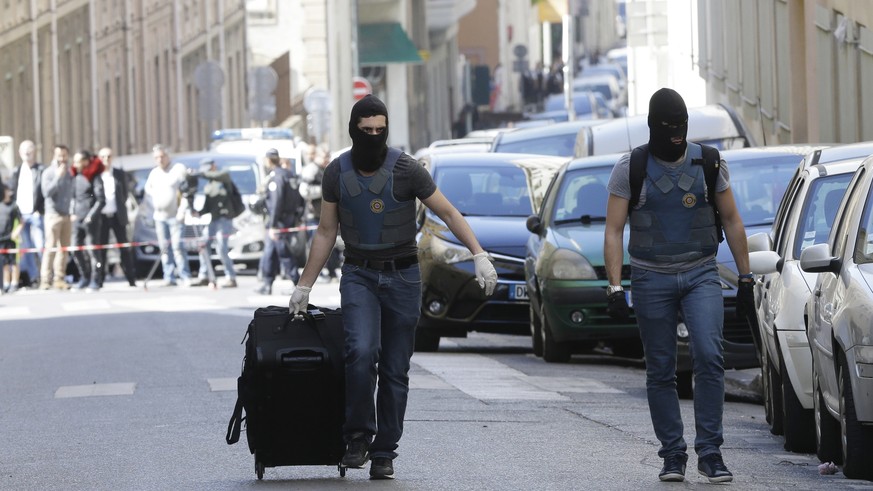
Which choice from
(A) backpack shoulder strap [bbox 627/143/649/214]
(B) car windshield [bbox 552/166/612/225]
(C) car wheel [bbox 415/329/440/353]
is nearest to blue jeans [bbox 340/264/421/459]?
(A) backpack shoulder strap [bbox 627/143/649/214]

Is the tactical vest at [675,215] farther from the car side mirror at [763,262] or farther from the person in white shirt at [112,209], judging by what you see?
the person in white shirt at [112,209]

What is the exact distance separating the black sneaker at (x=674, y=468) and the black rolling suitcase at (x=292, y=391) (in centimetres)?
134

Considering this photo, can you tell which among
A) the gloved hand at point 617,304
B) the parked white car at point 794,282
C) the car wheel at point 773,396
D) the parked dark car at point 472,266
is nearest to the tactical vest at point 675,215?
the gloved hand at point 617,304

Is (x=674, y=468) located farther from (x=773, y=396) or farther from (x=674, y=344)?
(x=773, y=396)

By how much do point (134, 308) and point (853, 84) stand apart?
8287 millimetres

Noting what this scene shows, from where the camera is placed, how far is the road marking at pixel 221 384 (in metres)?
14.3

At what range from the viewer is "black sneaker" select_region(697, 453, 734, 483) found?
29.9ft

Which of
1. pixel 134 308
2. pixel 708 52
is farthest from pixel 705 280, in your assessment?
pixel 708 52

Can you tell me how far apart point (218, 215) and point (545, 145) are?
6.39 metres

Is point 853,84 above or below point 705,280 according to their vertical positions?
above

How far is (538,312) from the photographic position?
16.6 metres

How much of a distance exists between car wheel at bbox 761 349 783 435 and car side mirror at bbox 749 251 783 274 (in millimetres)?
848

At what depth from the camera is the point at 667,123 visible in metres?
9.22

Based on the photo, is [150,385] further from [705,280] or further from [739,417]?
[705,280]
